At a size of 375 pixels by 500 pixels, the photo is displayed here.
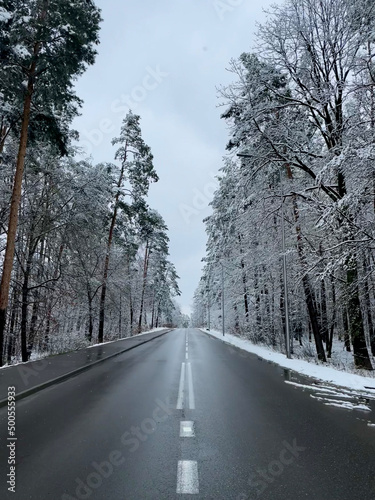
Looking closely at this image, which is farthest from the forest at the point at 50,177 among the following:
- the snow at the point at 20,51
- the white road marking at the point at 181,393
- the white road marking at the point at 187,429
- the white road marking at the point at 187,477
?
the white road marking at the point at 187,477

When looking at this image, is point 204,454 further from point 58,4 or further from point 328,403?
point 58,4

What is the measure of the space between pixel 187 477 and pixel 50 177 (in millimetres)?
16547

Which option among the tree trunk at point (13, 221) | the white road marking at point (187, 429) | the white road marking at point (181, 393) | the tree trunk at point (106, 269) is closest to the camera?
the white road marking at point (187, 429)

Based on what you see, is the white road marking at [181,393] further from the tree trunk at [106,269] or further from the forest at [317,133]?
the tree trunk at [106,269]

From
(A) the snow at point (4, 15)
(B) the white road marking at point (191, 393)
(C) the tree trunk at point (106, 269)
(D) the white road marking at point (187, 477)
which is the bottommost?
(B) the white road marking at point (191, 393)

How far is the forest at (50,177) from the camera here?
11336 millimetres

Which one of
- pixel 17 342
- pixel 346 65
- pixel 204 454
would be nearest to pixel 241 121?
pixel 346 65

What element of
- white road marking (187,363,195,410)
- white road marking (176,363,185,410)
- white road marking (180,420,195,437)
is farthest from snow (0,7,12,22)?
white road marking (180,420,195,437)

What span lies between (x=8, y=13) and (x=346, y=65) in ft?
40.1

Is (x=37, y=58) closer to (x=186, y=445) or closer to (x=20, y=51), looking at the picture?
(x=20, y=51)

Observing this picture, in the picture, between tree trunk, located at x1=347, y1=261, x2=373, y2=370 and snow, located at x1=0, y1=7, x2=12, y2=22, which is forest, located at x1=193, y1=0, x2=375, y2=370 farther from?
snow, located at x1=0, y1=7, x2=12, y2=22

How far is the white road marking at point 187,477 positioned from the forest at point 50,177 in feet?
31.6

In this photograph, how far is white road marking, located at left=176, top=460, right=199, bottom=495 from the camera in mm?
3242

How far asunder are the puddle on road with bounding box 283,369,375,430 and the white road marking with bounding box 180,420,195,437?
121 inches
